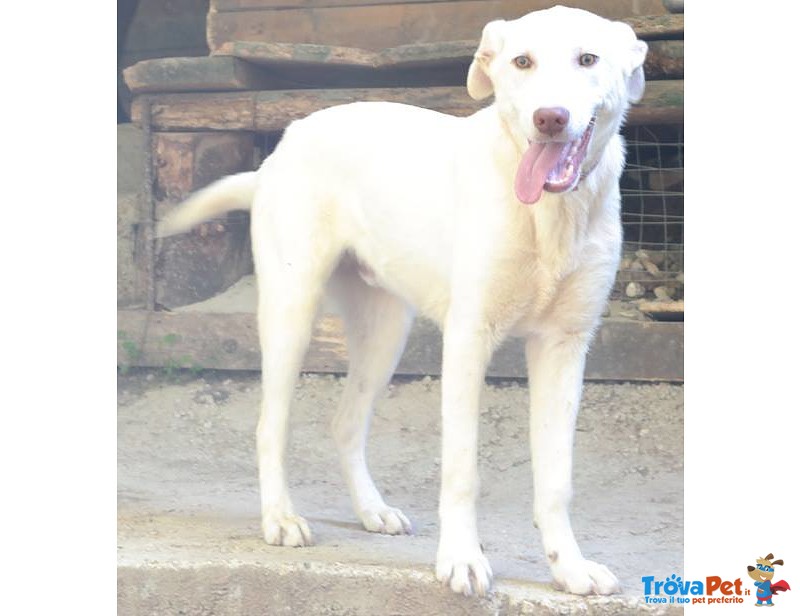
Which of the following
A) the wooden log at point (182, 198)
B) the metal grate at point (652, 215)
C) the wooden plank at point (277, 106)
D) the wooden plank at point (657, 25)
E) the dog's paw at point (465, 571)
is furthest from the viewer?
the wooden log at point (182, 198)

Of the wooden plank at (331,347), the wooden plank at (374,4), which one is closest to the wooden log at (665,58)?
the wooden plank at (374,4)

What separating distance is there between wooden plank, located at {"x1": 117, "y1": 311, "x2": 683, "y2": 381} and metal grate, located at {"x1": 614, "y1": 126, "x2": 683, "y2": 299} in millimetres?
339

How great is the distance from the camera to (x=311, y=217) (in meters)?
4.00

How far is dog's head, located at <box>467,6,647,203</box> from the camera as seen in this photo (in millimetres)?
3041

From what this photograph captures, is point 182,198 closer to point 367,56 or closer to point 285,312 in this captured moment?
point 367,56

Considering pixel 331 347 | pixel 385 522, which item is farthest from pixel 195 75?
pixel 385 522

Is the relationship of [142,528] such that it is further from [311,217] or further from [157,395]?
[157,395]

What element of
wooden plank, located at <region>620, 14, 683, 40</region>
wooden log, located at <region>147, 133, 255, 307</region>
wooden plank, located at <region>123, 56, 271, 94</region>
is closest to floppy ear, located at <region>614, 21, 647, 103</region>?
wooden plank, located at <region>620, 14, 683, 40</region>

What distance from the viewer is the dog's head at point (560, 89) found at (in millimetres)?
3041

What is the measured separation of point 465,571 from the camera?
3332 millimetres

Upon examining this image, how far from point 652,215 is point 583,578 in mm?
2742

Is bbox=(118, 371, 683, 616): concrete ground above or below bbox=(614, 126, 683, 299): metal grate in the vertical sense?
below

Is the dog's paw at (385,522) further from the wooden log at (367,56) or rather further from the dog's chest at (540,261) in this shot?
the wooden log at (367,56)

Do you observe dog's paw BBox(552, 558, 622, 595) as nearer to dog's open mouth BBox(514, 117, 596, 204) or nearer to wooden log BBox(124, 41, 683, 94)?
dog's open mouth BBox(514, 117, 596, 204)
